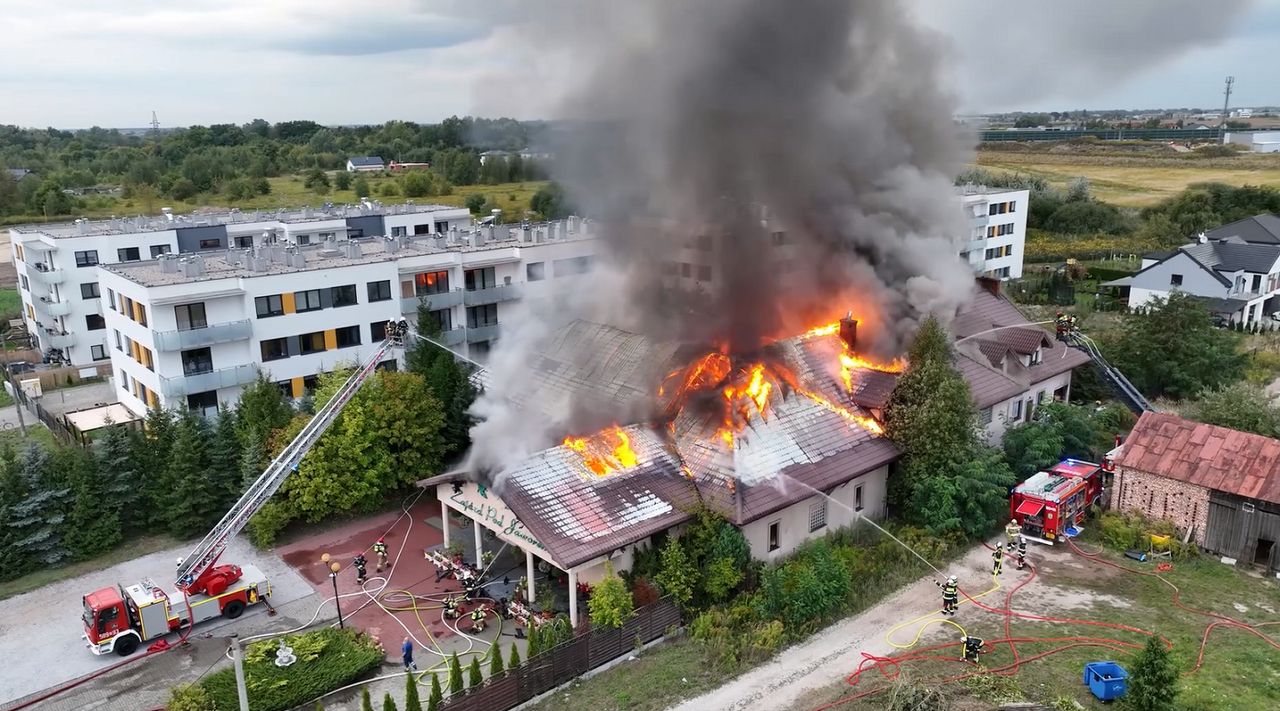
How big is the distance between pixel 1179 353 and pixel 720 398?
2269cm

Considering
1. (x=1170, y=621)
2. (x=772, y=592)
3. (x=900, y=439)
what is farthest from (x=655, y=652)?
(x=1170, y=621)

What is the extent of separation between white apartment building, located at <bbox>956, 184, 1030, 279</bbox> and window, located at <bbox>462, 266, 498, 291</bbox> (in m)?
34.1

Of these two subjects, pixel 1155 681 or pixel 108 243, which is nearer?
pixel 1155 681

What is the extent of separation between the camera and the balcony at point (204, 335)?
1282 inches

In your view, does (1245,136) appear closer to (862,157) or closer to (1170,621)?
(862,157)

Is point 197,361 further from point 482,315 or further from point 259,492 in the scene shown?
point 259,492

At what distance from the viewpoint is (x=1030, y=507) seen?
24.6 meters

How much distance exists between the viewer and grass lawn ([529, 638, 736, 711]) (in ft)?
56.7

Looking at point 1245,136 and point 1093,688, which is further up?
point 1245,136

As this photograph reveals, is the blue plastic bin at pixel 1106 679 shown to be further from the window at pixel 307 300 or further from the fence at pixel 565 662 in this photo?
the window at pixel 307 300

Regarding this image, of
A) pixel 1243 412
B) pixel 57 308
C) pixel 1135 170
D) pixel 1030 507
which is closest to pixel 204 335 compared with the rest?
pixel 57 308

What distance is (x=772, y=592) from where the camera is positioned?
1991 centimetres

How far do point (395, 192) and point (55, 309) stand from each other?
30690 millimetres

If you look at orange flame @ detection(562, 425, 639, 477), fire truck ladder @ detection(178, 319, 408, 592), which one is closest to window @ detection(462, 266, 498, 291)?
fire truck ladder @ detection(178, 319, 408, 592)
